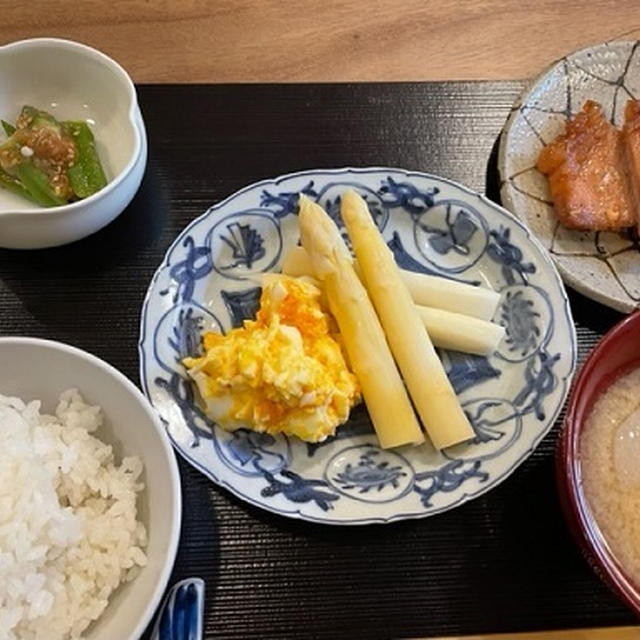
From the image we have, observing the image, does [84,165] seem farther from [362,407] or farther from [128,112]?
[362,407]

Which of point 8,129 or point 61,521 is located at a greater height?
point 8,129

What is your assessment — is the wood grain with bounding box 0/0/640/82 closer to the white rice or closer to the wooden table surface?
the wooden table surface

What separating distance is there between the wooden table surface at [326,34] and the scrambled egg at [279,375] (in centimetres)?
58

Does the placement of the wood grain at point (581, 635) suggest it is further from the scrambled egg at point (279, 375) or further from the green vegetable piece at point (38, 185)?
the green vegetable piece at point (38, 185)

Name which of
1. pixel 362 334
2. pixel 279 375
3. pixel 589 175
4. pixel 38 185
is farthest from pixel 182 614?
pixel 589 175

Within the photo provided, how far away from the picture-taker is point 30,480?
112cm

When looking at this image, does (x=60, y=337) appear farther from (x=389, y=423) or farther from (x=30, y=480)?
(x=389, y=423)

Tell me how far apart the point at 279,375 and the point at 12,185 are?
23.5 inches

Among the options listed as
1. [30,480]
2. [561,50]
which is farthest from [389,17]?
[30,480]

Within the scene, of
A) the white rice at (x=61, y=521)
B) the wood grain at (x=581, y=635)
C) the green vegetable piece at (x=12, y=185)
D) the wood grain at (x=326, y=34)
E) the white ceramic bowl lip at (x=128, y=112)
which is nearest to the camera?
the white rice at (x=61, y=521)

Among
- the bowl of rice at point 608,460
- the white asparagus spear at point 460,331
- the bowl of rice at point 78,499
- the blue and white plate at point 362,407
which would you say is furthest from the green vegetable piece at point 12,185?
the bowl of rice at point 608,460

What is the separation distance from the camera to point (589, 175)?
155cm

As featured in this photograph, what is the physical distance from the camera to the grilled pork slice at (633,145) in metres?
1.54

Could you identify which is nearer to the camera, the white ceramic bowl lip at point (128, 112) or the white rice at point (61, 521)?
the white rice at point (61, 521)
